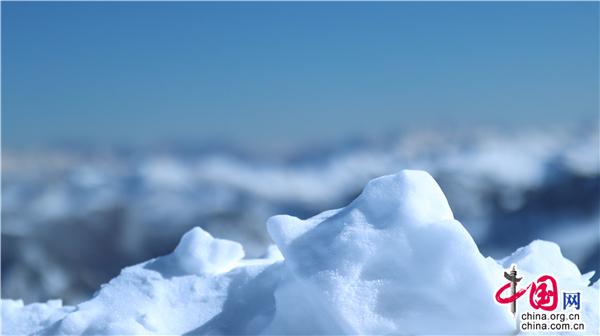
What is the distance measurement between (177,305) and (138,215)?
25.4 meters

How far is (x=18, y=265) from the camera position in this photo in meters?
20.0

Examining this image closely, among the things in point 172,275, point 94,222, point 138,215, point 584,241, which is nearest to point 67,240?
point 94,222

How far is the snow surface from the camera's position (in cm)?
322

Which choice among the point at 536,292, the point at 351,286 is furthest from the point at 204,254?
the point at 536,292

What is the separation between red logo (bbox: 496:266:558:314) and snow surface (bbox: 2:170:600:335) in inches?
2.6

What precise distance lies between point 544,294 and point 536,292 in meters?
0.05

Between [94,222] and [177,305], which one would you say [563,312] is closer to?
[177,305]

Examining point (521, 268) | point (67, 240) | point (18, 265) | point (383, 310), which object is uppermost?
point (67, 240)

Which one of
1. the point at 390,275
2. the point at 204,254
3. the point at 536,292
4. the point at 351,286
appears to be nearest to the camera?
the point at 351,286

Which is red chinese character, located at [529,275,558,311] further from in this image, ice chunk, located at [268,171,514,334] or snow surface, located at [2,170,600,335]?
ice chunk, located at [268,171,514,334]

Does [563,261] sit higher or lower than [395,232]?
higher

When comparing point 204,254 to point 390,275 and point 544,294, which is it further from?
point 544,294

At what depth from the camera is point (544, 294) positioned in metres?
3.74

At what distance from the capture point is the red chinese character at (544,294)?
3582 millimetres
